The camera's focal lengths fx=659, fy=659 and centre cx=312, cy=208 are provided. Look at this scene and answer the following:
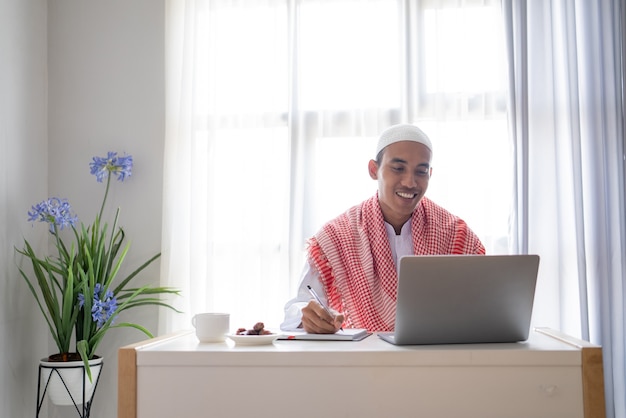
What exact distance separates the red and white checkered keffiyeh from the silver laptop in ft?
2.81

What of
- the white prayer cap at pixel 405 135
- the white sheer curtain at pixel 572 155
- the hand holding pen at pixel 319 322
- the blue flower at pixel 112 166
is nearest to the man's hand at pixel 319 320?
the hand holding pen at pixel 319 322

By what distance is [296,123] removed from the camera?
10.8 ft

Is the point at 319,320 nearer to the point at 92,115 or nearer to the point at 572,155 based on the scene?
the point at 572,155

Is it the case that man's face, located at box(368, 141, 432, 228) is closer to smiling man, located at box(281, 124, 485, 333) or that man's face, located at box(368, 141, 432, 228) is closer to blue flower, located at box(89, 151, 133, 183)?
smiling man, located at box(281, 124, 485, 333)

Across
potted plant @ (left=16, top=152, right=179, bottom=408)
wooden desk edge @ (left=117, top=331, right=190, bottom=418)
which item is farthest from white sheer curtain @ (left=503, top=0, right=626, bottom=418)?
wooden desk edge @ (left=117, top=331, right=190, bottom=418)

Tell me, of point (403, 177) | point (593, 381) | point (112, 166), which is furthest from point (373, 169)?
point (593, 381)

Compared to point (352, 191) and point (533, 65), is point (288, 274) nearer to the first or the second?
point (352, 191)

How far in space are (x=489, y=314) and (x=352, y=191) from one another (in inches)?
72.0

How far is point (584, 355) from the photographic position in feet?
4.34

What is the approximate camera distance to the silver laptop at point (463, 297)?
1.38 m

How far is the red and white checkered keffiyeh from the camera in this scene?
2.33 meters

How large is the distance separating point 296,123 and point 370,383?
2.10 m

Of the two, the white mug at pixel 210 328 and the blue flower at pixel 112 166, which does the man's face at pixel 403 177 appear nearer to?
the white mug at pixel 210 328

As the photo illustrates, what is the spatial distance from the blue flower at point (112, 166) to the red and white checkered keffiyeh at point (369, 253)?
47.3 inches
